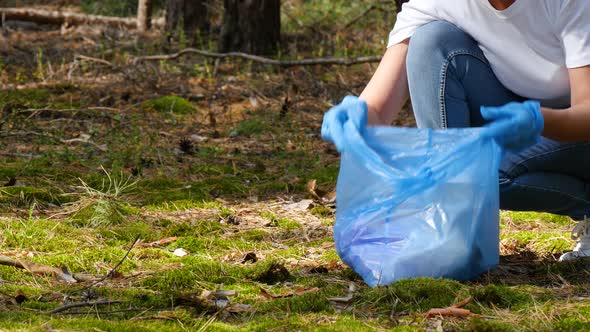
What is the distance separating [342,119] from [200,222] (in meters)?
0.93

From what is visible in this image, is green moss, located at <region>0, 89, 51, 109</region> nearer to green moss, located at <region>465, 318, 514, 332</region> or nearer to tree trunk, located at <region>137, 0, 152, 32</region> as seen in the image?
tree trunk, located at <region>137, 0, 152, 32</region>

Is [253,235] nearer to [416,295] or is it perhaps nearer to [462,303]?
[416,295]

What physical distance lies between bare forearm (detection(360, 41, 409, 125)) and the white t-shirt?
0.12m

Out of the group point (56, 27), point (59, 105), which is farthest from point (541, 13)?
point (56, 27)

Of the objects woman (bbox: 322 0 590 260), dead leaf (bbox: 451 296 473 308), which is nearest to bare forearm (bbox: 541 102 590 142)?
woman (bbox: 322 0 590 260)

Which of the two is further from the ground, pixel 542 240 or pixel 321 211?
pixel 542 240

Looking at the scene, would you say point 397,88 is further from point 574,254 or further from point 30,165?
point 30,165

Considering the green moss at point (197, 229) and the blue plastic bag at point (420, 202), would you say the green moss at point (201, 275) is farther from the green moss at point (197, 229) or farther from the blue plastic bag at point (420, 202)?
the green moss at point (197, 229)

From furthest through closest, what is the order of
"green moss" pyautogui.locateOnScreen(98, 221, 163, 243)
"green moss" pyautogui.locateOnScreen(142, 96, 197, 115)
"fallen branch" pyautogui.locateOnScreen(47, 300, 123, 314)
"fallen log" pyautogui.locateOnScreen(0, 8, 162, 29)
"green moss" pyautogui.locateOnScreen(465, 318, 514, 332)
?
"fallen log" pyautogui.locateOnScreen(0, 8, 162, 29) → "green moss" pyautogui.locateOnScreen(142, 96, 197, 115) → "green moss" pyautogui.locateOnScreen(98, 221, 163, 243) → "fallen branch" pyautogui.locateOnScreen(47, 300, 123, 314) → "green moss" pyautogui.locateOnScreen(465, 318, 514, 332)

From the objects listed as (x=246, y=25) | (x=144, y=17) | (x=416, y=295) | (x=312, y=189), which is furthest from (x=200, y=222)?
(x=144, y=17)

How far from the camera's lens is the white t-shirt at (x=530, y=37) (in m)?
2.37

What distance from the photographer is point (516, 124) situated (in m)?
2.15

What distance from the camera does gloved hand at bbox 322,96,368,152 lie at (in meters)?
2.33

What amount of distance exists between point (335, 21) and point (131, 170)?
17.6 feet
